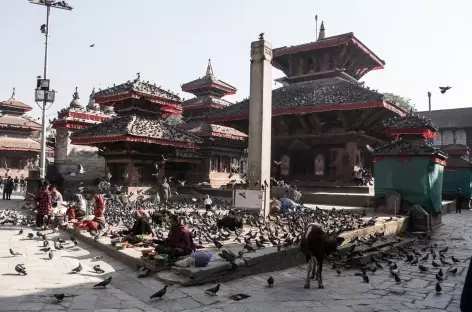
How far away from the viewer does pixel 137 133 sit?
2148cm

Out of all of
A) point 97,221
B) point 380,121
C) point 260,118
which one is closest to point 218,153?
point 380,121

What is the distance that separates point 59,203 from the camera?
15.2 metres

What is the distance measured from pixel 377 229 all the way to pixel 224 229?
5.18m

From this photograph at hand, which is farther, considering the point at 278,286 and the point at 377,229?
the point at 377,229

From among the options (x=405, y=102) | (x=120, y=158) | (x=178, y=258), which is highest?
(x=405, y=102)

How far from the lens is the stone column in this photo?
43.7ft

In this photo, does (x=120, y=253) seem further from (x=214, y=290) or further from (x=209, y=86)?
(x=209, y=86)

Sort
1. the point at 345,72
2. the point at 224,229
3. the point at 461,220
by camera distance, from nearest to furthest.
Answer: the point at 224,229, the point at 461,220, the point at 345,72

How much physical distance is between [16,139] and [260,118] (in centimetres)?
3789

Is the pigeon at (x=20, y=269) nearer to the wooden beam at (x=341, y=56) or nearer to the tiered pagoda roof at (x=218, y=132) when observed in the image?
the tiered pagoda roof at (x=218, y=132)

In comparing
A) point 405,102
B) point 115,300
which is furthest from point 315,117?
point 405,102

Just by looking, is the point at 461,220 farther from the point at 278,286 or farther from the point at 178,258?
the point at 178,258

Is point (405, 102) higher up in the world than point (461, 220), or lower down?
higher up

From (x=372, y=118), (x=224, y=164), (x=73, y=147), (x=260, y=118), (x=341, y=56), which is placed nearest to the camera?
(x=260, y=118)
